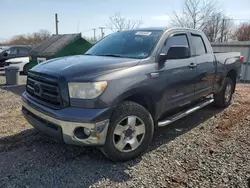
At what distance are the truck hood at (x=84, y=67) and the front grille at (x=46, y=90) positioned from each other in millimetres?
96

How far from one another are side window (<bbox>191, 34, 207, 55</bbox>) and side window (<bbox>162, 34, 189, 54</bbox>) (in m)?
0.32

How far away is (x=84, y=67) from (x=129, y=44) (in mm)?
1221

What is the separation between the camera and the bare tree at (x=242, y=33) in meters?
32.1

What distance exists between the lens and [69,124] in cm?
282

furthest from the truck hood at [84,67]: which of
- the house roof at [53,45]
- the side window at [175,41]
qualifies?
the house roof at [53,45]

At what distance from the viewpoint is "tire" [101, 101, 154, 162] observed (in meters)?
3.03

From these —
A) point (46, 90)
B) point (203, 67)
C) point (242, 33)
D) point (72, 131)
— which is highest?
point (242, 33)

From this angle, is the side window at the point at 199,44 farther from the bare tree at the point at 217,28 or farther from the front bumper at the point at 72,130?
the bare tree at the point at 217,28

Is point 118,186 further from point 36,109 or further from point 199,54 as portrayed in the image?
point 199,54

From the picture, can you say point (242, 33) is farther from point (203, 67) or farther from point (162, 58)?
point (162, 58)

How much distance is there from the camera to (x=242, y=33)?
3309cm

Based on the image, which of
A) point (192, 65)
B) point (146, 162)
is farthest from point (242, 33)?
point (146, 162)

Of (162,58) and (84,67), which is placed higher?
(162,58)

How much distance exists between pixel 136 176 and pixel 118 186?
29cm
